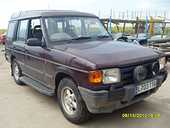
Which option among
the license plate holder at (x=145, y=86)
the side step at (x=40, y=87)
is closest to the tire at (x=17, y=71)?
the side step at (x=40, y=87)

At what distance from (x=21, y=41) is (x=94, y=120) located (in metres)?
2.97

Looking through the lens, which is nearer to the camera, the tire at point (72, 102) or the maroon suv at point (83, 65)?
the maroon suv at point (83, 65)

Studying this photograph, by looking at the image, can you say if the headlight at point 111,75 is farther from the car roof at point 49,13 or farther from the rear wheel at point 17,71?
the rear wheel at point 17,71

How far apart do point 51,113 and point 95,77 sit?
1.59 metres

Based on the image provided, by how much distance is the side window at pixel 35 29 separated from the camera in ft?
16.1

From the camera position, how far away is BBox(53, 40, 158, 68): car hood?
3447 millimetres

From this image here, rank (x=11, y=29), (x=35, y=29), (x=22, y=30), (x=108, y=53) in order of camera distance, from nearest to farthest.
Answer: (x=108, y=53) < (x=35, y=29) < (x=22, y=30) < (x=11, y=29)

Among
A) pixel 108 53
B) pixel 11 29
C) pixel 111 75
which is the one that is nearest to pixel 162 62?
pixel 108 53

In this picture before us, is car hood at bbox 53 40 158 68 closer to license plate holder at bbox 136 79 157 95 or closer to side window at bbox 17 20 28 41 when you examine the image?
license plate holder at bbox 136 79 157 95

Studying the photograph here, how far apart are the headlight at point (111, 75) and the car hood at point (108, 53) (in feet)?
0.26

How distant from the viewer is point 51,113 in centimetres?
452

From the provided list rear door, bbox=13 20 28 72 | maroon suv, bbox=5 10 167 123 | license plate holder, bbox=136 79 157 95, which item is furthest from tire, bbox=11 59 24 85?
license plate holder, bbox=136 79 157 95

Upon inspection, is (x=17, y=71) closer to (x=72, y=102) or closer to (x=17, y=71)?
(x=17, y=71)

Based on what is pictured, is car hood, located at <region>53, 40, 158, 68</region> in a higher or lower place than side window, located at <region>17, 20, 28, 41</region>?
lower
